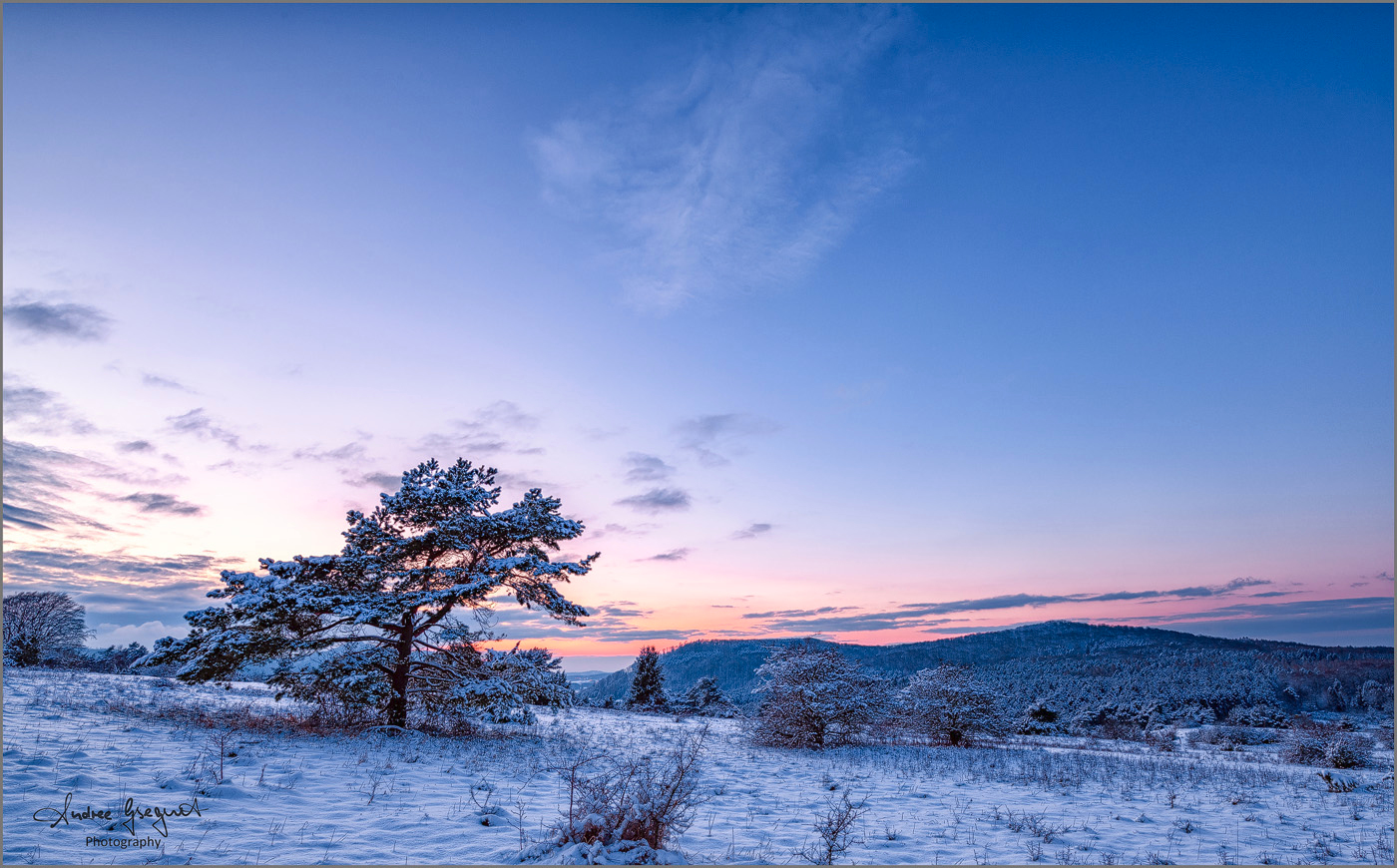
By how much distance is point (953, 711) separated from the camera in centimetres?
2255

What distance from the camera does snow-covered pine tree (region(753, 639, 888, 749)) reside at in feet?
63.7

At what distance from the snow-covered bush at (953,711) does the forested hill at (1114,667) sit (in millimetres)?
1376

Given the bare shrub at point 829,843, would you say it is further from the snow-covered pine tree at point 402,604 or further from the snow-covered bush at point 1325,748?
the snow-covered bush at point 1325,748

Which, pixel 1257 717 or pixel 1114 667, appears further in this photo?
pixel 1114 667

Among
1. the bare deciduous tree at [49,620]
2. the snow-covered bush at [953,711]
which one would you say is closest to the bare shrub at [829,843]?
the snow-covered bush at [953,711]

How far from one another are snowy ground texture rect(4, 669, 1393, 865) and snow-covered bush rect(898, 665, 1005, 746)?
7281mm

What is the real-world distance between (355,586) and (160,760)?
630 centimetres

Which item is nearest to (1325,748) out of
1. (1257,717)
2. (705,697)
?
(1257,717)

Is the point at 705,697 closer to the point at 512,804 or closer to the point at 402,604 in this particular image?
the point at 402,604

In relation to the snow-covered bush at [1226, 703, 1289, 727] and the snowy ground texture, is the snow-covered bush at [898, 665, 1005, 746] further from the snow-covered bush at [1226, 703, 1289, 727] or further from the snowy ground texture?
the snow-covered bush at [1226, 703, 1289, 727]

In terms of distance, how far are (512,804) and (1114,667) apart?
335 ft

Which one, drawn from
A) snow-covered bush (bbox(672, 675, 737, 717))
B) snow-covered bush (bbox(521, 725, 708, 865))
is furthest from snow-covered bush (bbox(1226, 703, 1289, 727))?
snow-covered bush (bbox(521, 725, 708, 865))

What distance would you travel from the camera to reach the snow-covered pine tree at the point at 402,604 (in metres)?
13.5

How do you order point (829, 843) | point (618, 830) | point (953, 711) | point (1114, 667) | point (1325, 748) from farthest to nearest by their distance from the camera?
point (1114, 667) → point (953, 711) → point (1325, 748) → point (829, 843) → point (618, 830)
